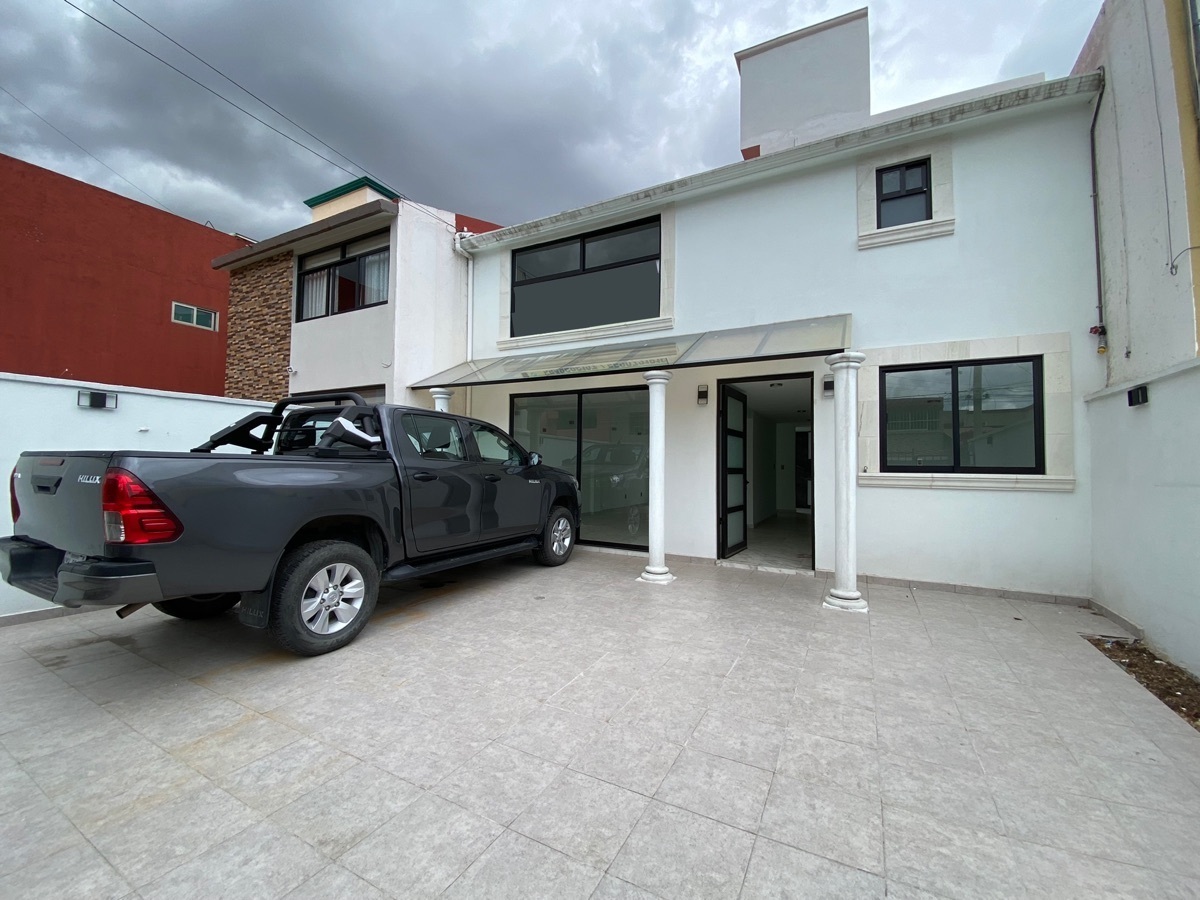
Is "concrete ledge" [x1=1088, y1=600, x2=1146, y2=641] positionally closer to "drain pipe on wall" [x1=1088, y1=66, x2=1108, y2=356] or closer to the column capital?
"drain pipe on wall" [x1=1088, y1=66, x2=1108, y2=356]

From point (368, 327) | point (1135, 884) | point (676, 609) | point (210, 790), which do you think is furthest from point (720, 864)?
point (368, 327)

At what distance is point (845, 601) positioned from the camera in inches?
183

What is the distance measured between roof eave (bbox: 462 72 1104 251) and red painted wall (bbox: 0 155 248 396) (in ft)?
30.9

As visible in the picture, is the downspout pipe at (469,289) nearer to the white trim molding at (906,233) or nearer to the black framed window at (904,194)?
the white trim molding at (906,233)

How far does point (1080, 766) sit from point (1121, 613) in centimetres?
293

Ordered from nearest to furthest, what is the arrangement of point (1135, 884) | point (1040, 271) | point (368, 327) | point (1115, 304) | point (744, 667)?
1. point (1135, 884)
2. point (744, 667)
3. point (1115, 304)
4. point (1040, 271)
5. point (368, 327)

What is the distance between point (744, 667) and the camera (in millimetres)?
3338

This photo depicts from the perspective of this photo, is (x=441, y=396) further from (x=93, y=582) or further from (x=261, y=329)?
(x=261, y=329)

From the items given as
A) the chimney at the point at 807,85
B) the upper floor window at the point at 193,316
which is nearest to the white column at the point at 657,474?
the chimney at the point at 807,85

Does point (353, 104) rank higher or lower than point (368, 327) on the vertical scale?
higher

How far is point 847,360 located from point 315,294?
9773 mm

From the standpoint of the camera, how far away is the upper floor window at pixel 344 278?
8.50 meters

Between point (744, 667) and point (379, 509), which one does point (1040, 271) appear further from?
point (379, 509)

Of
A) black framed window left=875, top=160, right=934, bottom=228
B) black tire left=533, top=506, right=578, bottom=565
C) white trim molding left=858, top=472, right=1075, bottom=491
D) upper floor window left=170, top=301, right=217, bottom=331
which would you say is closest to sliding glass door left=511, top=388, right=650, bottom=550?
black tire left=533, top=506, right=578, bottom=565
